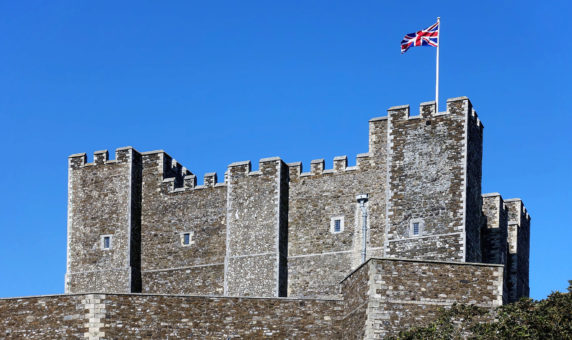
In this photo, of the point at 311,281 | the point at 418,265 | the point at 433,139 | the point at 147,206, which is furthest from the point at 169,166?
the point at 418,265

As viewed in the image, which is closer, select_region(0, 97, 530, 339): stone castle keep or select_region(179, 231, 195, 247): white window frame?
select_region(0, 97, 530, 339): stone castle keep

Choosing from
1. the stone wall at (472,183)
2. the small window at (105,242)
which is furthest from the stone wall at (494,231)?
the small window at (105,242)

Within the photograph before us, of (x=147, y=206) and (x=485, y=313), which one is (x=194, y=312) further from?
(x=147, y=206)

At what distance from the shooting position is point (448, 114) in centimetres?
6122

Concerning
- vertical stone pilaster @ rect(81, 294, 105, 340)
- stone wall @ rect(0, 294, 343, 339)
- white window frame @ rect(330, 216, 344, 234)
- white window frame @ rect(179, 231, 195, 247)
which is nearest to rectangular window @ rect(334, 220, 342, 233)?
white window frame @ rect(330, 216, 344, 234)

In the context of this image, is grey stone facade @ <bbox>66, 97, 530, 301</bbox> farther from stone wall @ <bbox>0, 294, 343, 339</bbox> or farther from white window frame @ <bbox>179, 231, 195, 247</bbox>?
stone wall @ <bbox>0, 294, 343, 339</bbox>

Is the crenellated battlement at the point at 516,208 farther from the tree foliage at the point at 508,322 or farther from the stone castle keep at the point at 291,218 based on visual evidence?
the tree foliage at the point at 508,322

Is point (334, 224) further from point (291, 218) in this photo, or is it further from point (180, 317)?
point (180, 317)

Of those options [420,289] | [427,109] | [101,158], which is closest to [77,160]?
[101,158]

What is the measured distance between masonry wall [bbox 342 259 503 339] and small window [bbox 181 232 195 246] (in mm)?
22234

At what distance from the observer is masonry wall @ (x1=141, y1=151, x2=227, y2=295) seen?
65562 millimetres

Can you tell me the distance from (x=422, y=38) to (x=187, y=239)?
1575 cm

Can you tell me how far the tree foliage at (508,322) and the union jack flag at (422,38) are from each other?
20.7m

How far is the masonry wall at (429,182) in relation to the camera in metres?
59.3
